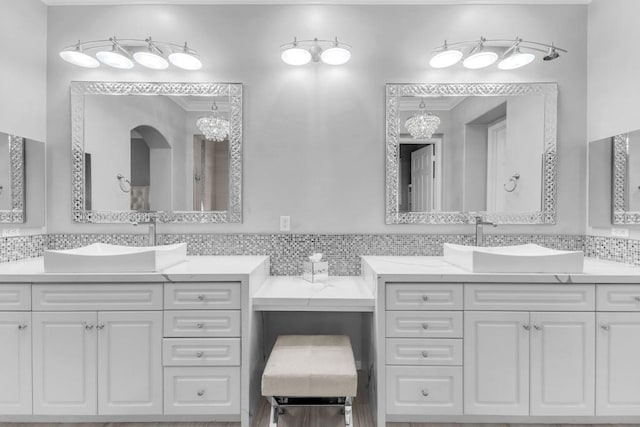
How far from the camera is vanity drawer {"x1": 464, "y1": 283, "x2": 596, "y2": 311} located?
165cm

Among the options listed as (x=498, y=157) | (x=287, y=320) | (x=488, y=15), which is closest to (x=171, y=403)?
(x=287, y=320)

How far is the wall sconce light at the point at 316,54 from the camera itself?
6.85 ft

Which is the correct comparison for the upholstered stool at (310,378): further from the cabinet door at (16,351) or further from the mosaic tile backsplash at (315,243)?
the cabinet door at (16,351)

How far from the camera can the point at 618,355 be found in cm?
165

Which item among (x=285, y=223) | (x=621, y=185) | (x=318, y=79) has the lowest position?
(x=285, y=223)

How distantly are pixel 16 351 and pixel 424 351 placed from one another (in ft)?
6.48

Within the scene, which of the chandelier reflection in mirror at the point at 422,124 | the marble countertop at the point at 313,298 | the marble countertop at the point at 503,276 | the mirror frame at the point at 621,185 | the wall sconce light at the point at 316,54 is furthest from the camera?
the chandelier reflection in mirror at the point at 422,124

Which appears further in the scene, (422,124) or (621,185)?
(422,124)

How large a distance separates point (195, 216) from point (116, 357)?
3.02 feet

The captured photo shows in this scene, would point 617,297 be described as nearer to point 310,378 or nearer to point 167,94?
point 310,378

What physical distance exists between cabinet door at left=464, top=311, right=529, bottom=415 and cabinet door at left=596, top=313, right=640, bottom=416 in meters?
0.35

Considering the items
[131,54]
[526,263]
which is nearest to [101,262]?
[131,54]

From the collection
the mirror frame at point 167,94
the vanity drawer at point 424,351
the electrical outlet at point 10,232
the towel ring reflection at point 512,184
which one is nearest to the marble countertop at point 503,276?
the vanity drawer at point 424,351

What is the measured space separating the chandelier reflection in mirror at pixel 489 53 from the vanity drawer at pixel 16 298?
256 centimetres
